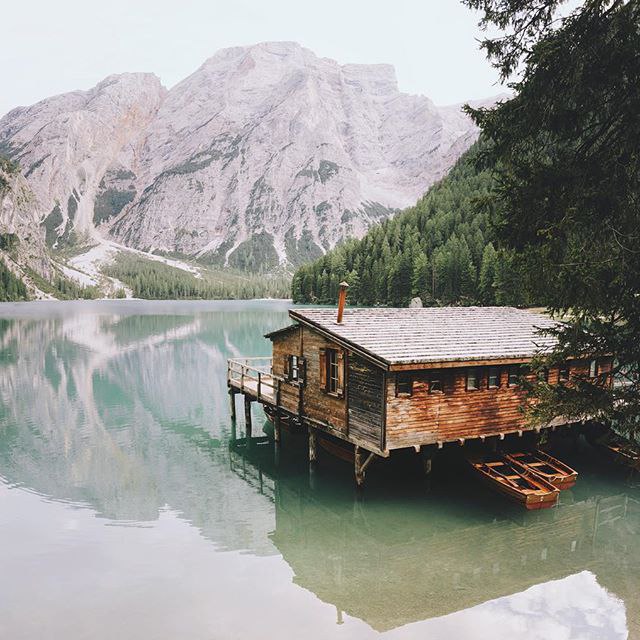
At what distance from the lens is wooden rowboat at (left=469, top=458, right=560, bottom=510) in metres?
20.3

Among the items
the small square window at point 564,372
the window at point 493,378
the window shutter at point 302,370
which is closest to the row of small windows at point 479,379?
the window at point 493,378

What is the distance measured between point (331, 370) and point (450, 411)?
5221 millimetres

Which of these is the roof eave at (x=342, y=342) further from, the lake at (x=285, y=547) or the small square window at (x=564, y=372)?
the small square window at (x=564, y=372)

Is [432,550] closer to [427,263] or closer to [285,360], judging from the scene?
[285,360]

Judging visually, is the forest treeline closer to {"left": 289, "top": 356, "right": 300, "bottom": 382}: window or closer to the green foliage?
{"left": 289, "top": 356, "right": 300, "bottom": 382}: window

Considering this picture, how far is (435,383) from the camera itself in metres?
21.8

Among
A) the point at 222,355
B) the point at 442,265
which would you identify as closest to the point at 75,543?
the point at 222,355

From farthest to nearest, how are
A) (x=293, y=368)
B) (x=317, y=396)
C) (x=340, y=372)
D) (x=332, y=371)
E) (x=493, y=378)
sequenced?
(x=293, y=368), (x=317, y=396), (x=332, y=371), (x=340, y=372), (x=493, y=378)

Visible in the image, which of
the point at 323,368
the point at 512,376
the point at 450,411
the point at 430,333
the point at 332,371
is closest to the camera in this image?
the point at 450,411

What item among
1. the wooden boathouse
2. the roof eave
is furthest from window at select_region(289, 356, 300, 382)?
the roof eave

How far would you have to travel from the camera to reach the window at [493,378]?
75.1 ft

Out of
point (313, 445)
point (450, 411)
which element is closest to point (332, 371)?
point (313, 445)

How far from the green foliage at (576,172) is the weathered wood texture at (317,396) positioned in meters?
10.9

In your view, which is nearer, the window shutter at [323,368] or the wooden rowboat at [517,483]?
the wooden rowboat at [517,483]
